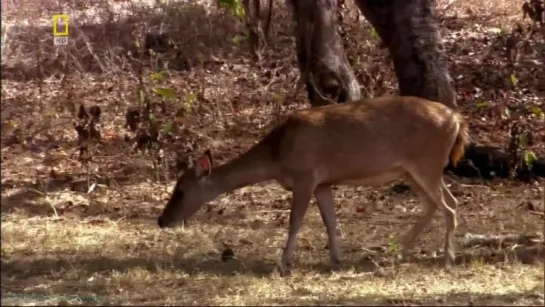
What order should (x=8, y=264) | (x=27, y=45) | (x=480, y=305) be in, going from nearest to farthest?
(x=480, y=305), (x=8, y=264), (x=27, y=45)

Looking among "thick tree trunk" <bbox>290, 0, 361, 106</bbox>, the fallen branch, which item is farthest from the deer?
"thick tree trunk" <bbox>290, 0, 361, 106</bbox>

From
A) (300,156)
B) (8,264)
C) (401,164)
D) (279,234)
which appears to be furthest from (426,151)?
(8,264)

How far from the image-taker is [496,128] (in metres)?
14.0

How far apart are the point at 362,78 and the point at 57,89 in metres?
3.82

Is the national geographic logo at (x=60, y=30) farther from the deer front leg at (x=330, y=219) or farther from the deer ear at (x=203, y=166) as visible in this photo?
the deer front leg at (x=330, y=219)

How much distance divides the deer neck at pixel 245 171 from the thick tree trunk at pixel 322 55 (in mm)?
2921

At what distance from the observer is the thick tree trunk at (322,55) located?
12.2m

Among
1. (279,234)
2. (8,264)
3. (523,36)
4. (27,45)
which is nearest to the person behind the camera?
(8,264)

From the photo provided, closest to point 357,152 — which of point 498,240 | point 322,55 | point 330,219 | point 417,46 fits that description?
point 330,219

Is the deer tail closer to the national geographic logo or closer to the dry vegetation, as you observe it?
the dry vegetation

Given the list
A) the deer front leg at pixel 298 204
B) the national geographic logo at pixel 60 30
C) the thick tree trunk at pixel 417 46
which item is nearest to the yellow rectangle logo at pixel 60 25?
the national geographic logo at pixel 60 30

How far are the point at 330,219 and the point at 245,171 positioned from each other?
81 centimetres

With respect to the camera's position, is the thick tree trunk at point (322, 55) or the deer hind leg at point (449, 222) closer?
the deer hind leg at point (449, 222)

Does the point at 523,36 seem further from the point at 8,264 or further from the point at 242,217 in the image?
the point at 8,264
